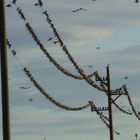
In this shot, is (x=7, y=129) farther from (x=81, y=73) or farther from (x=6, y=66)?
(x=81, y=73)

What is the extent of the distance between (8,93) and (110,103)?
141ft

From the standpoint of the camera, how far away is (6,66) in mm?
13117

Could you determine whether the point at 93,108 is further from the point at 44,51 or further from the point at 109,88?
the point at 44,51

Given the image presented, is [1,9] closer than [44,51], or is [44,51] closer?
[1,9]

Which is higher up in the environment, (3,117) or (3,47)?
(3,47)

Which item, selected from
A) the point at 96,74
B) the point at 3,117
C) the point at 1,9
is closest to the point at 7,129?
the point at 3,117

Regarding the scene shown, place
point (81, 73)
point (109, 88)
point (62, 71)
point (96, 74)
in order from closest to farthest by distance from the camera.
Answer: point (62, 71), point (81, 73), point (96, 74), point (109, 88)

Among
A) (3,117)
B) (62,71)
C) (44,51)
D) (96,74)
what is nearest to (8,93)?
(3,117)

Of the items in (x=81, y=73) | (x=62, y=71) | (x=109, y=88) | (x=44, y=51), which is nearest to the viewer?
(x=44, y=51)

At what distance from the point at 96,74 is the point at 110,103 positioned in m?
3.93

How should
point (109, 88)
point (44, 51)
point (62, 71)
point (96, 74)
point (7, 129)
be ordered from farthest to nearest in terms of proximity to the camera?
point (109, 88) → point (96, 74) → point (62, 71) → point (44, 51) → point (7, 129)

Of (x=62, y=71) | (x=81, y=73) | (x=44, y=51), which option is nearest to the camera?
(x=44, y=51)

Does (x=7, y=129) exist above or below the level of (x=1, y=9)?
below

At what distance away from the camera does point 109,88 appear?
56312mm
